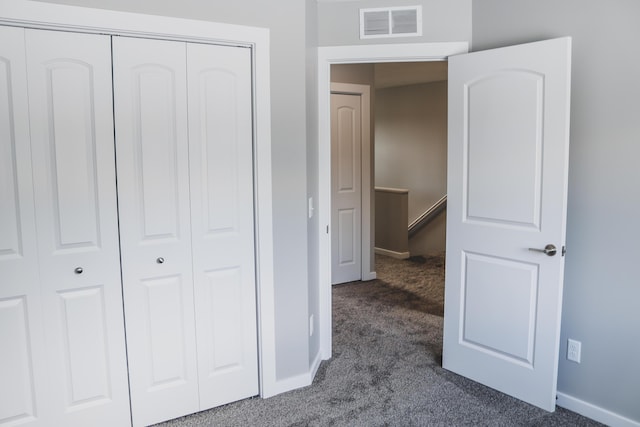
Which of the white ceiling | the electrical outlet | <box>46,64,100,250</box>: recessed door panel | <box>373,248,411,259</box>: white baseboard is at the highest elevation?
the white ceiling

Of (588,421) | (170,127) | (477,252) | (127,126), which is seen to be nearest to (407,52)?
(477,252)

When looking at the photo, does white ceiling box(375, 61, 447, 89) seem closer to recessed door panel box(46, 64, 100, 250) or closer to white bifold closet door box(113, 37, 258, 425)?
white bifold closet door box(113, 37, 258, 425)

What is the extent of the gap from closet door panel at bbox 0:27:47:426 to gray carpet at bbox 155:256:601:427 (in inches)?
28.9

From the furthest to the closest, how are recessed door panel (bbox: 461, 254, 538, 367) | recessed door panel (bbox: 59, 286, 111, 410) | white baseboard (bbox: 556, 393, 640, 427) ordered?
1. recessed door panel (bbox: 461, 254, 538, 367)
2. white baseboard (bbox: 556, 393, 640, 427)
3. recessed door panel (bbox: 59, 286, 111, 410)

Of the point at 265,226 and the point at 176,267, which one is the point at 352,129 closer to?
the point at 265,226

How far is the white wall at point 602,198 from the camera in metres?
2.27

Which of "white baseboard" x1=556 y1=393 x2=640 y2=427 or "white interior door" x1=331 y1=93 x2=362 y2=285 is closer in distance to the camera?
"white baseboard" x1=556 y1=393 x2=640 y2=427

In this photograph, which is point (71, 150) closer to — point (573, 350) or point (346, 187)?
point (573, 350)

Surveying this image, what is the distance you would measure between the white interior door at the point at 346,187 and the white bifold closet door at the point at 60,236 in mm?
2837

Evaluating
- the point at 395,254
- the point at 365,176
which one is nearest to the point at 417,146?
the point at 395,254

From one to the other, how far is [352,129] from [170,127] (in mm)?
2791

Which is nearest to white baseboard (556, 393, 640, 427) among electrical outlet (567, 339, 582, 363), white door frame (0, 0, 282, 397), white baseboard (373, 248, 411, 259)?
electrical outlet (567, 339, 582, 363)

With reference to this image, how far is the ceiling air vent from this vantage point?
287 cm

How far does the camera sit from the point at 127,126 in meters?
2.28
